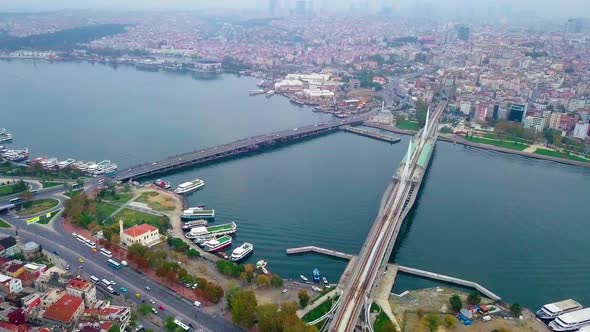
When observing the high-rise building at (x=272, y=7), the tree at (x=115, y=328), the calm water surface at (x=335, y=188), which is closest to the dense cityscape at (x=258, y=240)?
the tree at (x=115, y=328)

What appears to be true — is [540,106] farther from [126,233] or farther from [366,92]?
[126,233]

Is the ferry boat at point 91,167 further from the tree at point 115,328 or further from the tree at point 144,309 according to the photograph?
the tree at point 115,328

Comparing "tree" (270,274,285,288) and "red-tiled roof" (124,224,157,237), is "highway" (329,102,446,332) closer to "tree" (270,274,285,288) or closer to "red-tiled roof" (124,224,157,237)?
"tree" (270,274,285,288)

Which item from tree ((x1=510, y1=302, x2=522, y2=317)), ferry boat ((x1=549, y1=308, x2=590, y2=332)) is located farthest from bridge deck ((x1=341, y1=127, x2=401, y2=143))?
ferry boat ((x1=549, y1=308, x2=590, y2=332))

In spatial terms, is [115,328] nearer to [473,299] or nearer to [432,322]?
[432,322]

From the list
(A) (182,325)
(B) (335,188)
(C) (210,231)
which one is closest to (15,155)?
(C) (210,231)

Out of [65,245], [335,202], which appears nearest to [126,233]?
[65,245]
